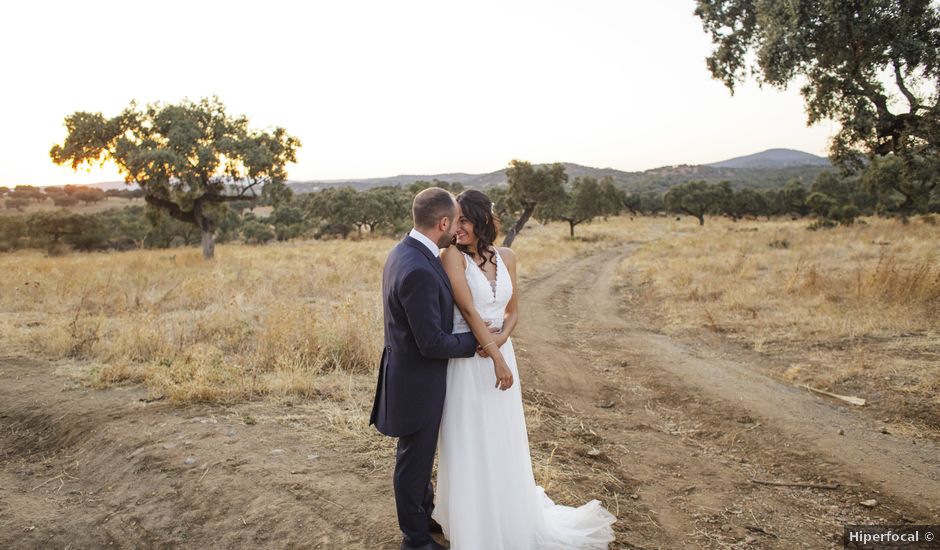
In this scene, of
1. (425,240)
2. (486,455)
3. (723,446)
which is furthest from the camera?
(723,446)

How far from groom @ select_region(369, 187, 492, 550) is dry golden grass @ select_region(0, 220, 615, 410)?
3.04 metres

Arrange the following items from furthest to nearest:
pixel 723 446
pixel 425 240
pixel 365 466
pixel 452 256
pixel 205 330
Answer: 1. pixel 205 330
2. pixel 723 446
3. pixel 365 466
4. pixel 452 256
5. pixel 425 240

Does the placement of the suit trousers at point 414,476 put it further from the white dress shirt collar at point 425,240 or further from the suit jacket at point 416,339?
the white dress shirt collar at point 425,240

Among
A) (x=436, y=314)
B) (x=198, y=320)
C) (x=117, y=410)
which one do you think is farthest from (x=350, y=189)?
(x=436, y=314)

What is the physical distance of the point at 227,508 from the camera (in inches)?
158

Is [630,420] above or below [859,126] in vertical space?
below

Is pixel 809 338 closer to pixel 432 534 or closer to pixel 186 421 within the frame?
pixel 432 534

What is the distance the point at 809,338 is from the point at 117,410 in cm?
1010

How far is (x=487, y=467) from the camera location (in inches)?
131

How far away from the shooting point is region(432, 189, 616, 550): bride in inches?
128

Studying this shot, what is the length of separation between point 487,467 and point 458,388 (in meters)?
0.53

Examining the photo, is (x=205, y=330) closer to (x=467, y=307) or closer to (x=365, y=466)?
(x=365, y=466)

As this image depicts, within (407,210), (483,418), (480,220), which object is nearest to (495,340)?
(483,418)

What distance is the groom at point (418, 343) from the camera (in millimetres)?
2970
